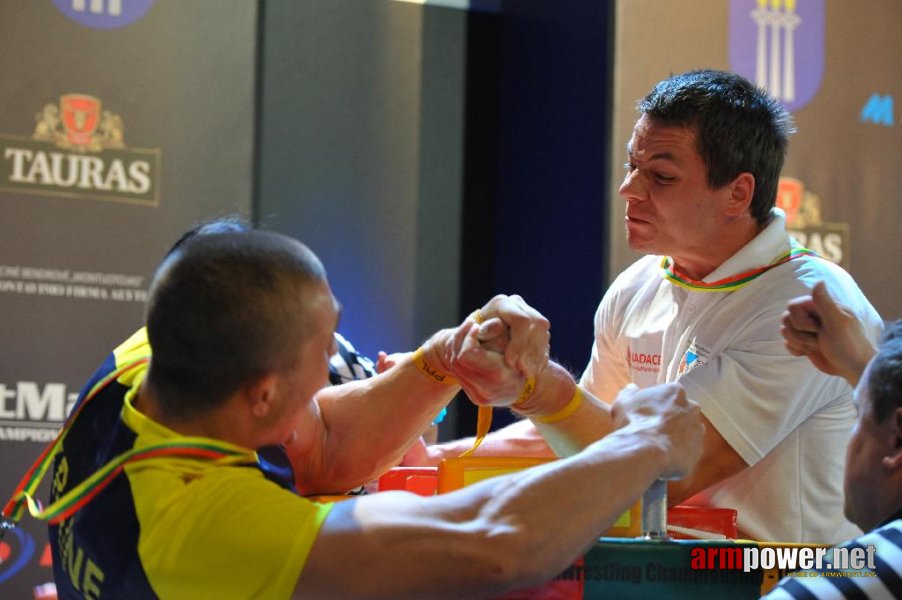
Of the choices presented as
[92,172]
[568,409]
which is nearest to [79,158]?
[92,172]

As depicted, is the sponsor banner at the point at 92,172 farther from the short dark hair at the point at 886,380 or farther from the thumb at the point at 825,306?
the short dark hair at the point at 886,380

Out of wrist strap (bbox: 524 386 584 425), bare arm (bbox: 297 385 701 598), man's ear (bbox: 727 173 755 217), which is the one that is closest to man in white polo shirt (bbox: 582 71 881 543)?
man's ear (bbox: 727 173 755 217)

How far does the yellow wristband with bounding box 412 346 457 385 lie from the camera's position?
185 centimetres

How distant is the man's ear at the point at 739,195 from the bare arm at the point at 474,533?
102 centimetres

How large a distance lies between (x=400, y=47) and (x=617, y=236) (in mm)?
1075

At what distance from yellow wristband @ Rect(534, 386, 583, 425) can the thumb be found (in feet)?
1.36

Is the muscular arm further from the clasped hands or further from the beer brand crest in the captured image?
the beer brand crest

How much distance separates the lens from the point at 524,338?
5.77 ft

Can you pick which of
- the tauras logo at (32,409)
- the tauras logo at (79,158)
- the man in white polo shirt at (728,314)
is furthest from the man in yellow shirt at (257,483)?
the tauras logo at (79,158)

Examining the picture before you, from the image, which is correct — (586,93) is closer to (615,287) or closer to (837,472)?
(615,287)

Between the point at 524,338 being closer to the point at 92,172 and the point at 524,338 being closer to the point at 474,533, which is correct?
the point at 474,533

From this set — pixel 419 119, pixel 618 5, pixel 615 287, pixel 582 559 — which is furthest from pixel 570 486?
pixel 419 119

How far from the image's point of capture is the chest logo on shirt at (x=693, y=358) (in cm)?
205

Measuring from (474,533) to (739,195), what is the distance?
1.22 m
